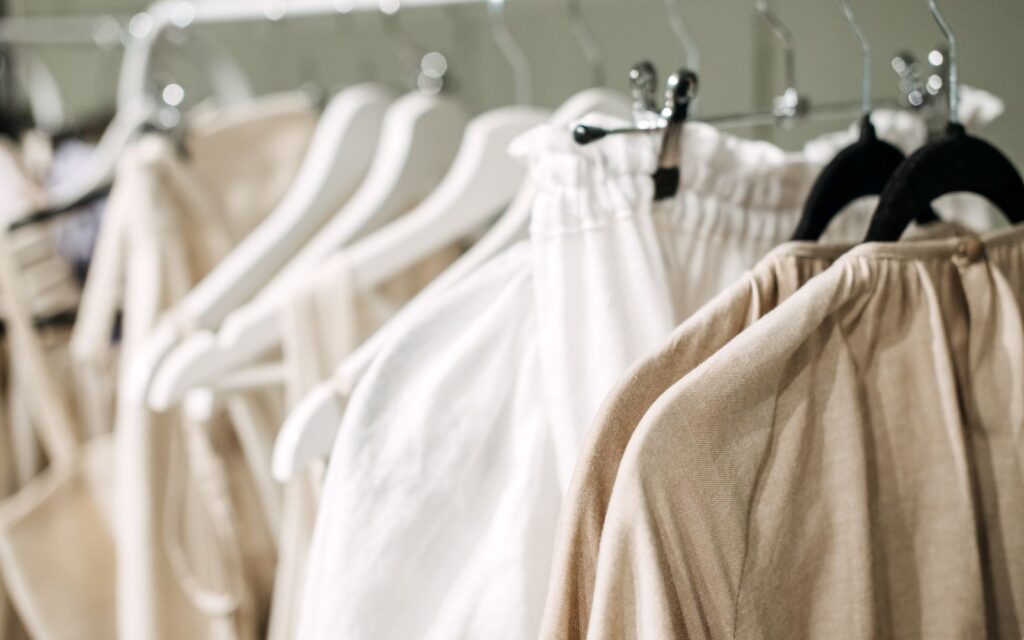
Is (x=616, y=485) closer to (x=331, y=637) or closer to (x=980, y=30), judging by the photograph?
(x=331, y=637)

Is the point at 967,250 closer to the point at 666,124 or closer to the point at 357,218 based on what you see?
the point at 666,124

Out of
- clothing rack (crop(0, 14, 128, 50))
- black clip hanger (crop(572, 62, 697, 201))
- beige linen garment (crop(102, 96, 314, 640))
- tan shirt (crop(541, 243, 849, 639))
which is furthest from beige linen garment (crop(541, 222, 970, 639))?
clothing rack (crop(0, 14, 128, 50))

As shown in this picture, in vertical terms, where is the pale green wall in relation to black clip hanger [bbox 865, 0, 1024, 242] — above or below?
above

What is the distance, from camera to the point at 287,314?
1.98 ft

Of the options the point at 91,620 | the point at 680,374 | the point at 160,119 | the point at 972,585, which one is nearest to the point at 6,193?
the point at 160,119

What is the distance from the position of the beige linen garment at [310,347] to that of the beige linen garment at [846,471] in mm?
291

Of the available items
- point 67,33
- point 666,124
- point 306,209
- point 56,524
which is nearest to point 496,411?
point 666,124

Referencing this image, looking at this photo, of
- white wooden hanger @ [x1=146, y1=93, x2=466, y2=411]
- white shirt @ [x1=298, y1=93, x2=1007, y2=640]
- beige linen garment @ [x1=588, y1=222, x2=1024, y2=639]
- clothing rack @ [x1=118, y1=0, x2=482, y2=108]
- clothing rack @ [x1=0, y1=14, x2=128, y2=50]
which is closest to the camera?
beige linen garment @ [x1=588, y1=222, x2=1024, y2=639]

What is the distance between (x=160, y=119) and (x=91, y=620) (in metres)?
0.43

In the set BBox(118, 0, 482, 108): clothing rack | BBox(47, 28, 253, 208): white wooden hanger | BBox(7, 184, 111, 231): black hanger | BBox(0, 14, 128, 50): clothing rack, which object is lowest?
BBox(7, 184, 111, 231): black hanger

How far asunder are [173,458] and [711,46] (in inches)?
23.1

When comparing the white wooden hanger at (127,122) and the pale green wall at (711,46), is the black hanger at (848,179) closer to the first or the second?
the pale green wall at (711,46)

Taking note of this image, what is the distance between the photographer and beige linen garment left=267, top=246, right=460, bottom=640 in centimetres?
61

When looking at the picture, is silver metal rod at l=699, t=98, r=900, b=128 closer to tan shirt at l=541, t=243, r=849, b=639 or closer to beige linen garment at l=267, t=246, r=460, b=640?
tan shirt at l=541, t=243, r=849, b=639
